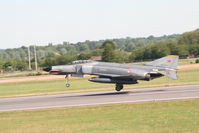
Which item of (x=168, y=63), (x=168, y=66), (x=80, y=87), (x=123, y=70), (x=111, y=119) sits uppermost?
(x=168, y=63)

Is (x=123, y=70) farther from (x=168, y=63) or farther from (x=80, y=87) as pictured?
(x=80, y=87)

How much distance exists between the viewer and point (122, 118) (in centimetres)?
1692

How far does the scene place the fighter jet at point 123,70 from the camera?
1117 inches

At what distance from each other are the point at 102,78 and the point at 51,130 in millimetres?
14107

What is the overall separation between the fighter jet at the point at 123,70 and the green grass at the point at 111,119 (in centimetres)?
707

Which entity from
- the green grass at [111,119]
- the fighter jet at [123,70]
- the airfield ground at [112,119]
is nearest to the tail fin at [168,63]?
the fighter jet at [123,70]

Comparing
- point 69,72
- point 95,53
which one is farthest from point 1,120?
point 95,53

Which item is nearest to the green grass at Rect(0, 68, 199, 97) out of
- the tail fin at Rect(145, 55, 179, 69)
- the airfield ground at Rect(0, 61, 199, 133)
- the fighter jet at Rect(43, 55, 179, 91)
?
the fighter jet at Rect(43, 55, 179, 91)

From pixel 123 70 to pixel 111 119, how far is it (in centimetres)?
1205

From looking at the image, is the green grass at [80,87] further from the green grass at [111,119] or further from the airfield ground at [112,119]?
the green grass at [111,119]

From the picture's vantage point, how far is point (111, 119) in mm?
16844

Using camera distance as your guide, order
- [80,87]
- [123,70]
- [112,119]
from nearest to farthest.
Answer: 1. [112,119]
2. [123,70]
3. [80,87]

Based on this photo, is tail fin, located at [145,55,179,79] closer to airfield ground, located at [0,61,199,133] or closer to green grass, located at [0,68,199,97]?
airfield ground, located at [0,61,199,133]

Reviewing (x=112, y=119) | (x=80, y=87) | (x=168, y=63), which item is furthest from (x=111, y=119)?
(x=80, y=87)
